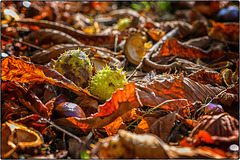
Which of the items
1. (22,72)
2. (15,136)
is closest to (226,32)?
(22,72)

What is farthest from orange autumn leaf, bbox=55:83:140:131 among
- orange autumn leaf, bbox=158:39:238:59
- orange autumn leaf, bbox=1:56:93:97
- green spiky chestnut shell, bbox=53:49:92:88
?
orange autumn leaf, bbox=158:39:238:59

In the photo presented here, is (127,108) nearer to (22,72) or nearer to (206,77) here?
(22,72)

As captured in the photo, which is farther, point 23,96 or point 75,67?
point 75,67

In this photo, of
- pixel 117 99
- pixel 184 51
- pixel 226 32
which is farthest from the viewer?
pixel 226 32

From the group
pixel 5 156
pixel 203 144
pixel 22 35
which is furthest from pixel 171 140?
pixel 22 35

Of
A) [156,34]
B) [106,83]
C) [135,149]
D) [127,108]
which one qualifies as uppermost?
[156,34]

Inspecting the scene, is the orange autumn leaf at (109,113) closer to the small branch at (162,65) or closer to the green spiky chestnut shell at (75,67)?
the green spiky chestnut shell at (75,67)

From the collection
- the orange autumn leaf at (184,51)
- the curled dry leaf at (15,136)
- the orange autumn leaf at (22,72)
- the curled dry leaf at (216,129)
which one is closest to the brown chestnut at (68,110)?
the orange autumn leaf at (22,72)
